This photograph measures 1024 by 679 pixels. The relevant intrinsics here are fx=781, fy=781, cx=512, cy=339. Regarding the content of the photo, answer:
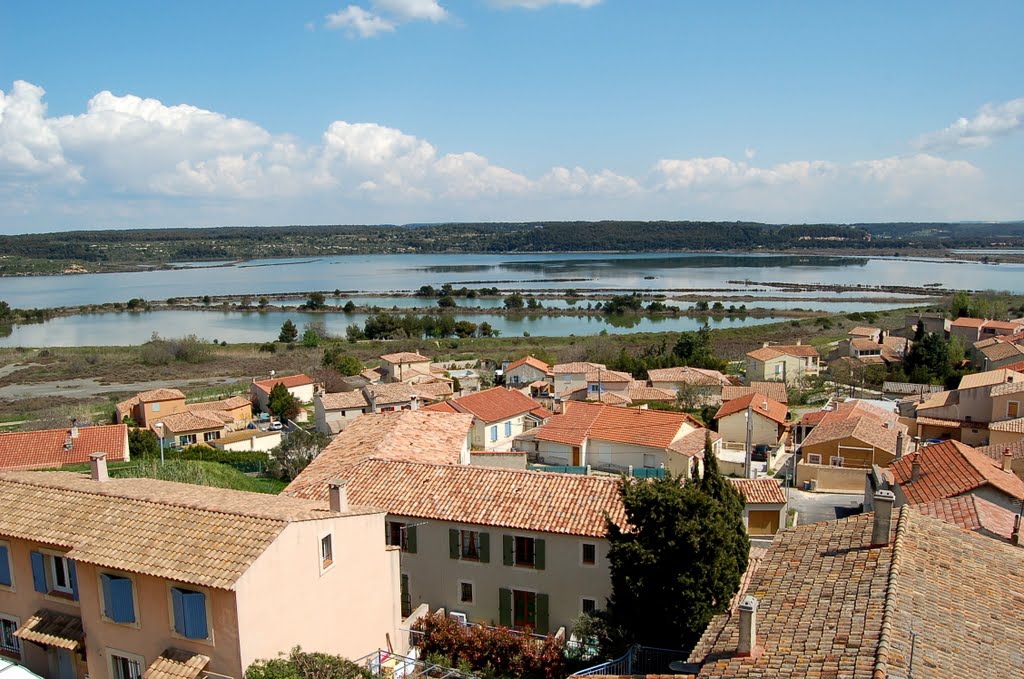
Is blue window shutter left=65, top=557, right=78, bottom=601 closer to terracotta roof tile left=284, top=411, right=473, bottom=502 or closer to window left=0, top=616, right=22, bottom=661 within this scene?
window left=0, top=616, right=22, bottom=661

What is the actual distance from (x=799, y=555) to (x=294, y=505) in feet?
21.5

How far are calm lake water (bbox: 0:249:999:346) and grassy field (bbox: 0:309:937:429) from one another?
1043 centimetres

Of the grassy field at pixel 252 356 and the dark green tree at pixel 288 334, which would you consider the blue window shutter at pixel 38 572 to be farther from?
the dark green tree at pixel 288 334

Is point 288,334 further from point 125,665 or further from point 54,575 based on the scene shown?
point 125,665

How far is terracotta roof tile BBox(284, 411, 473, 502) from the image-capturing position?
15.3 meters

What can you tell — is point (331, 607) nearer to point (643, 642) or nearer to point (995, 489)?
point (643, 642)

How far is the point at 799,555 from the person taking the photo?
374 inches

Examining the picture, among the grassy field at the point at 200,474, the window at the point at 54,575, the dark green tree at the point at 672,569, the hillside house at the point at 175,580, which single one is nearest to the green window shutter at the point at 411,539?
the hillside house at the point at 175,580

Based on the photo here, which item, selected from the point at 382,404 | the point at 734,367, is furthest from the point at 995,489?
the point at 734,367

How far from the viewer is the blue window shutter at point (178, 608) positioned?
8.34 m

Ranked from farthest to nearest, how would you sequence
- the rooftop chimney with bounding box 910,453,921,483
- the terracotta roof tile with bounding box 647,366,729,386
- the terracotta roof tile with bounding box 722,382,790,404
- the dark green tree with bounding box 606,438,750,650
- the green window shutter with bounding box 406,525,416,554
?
1. the terracotta roof tile with bounding box 647,366,729,386
2. the terracotta roof tile with bounding box 722,382,790,404
3. the rooftop chimney with bounding box 910,453,921,483
4. the green window shutter with bounding box 406,525,416,554
5. the dark green tree with bounding box 606,438,750,650

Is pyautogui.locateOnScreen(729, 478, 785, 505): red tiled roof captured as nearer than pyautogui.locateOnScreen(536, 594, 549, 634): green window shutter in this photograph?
No

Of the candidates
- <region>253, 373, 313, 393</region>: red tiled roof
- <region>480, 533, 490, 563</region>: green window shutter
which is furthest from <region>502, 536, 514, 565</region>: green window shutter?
<region>253, 373, 313, 393</region>: red tiled roof

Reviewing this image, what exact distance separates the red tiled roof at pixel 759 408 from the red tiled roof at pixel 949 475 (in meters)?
11.2
